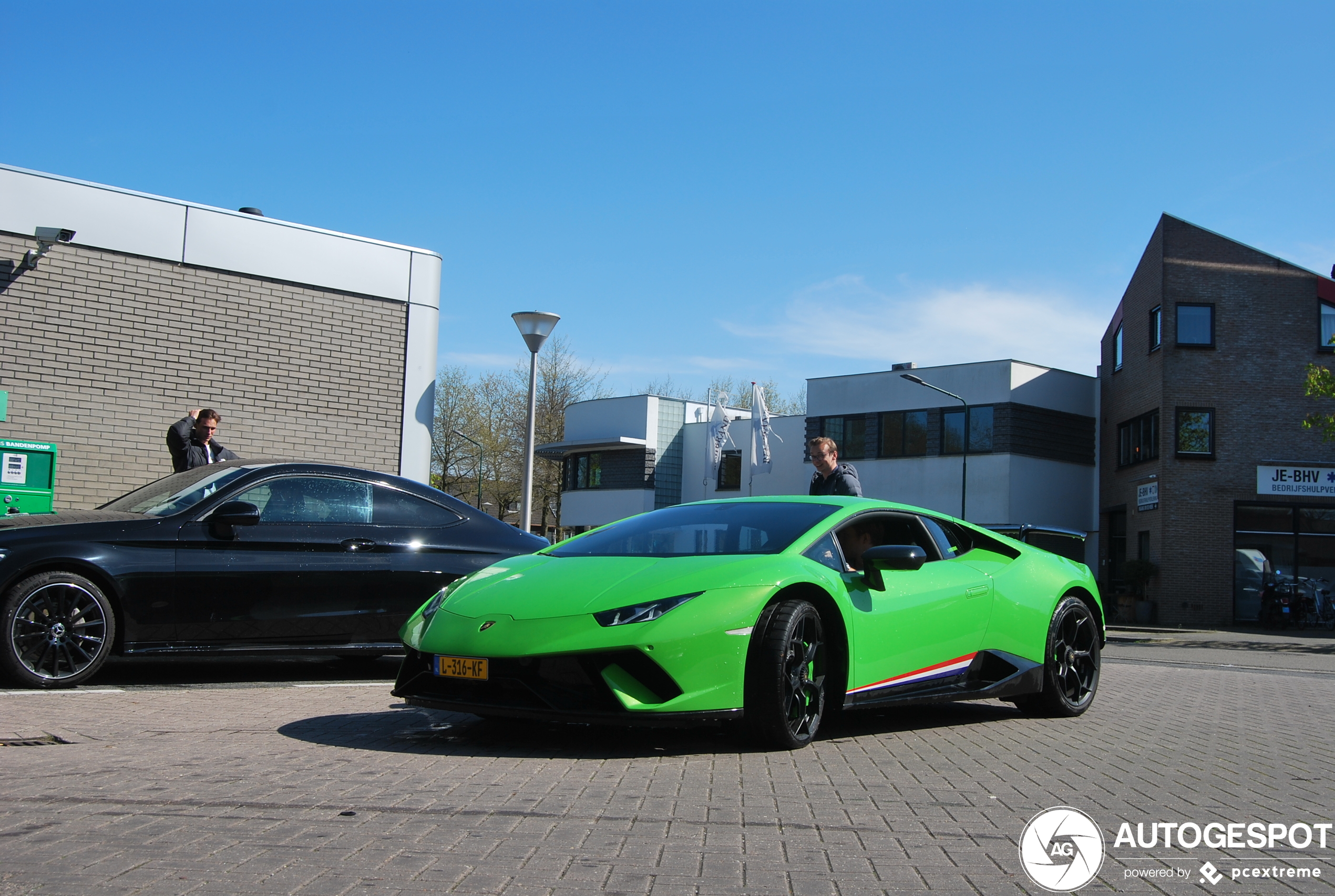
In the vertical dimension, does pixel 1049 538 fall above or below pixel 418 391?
below

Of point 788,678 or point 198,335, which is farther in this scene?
point 198,335

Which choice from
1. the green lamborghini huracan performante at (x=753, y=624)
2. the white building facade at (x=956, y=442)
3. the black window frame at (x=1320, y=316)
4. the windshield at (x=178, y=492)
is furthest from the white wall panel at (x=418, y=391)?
the black window frame at (x=1320, y=316)

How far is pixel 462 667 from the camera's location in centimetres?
525

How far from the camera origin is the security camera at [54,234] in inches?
493

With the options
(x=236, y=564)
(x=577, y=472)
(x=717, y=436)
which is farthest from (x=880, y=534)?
(x=577, y=472)

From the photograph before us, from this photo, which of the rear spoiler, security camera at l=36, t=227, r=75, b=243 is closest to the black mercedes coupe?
security camera at l=36, t=227, r=75, b=243

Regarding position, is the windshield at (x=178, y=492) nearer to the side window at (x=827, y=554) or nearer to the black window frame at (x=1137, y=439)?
the side window at (x=827, y=554)

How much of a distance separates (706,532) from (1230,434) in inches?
1136

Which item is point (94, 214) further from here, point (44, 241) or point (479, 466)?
point (479, 466)

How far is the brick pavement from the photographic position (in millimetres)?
3305

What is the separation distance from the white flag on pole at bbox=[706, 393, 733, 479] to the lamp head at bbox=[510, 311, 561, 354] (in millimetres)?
30970

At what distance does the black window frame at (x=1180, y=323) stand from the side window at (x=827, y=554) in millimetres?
28743

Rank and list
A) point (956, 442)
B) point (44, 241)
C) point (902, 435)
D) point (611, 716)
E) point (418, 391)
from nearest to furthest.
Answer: point (611, 716), point (44, 241), point (418, 391), point (956, 442), point (902, 435)

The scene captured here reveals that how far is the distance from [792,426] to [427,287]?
29518mm
